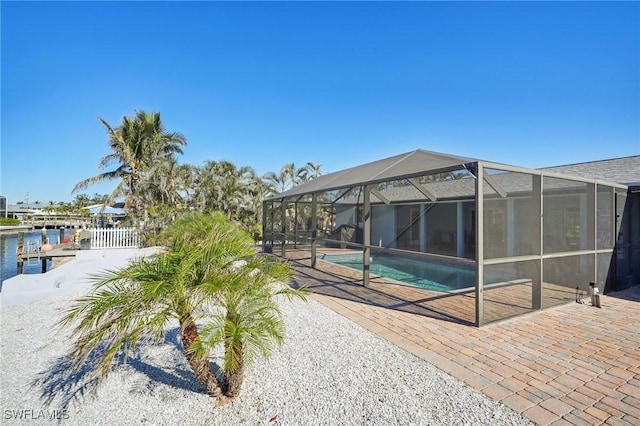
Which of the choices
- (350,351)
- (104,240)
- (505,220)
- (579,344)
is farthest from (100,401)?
(104,240)

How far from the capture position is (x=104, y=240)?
12.6m

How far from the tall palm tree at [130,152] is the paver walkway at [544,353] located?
18389 millimetres

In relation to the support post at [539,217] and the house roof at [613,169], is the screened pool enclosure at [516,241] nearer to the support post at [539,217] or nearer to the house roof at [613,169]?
the support post at [539,217]

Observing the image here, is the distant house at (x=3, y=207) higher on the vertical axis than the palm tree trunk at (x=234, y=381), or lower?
higher

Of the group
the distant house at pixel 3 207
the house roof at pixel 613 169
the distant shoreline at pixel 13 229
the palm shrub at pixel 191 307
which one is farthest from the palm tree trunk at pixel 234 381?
the distant house at pixel 3 207

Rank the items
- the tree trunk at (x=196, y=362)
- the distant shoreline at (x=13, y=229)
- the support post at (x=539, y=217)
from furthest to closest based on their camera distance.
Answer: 1. the distant shoreline at (x=13, y=229)
2. the support post at (x=539, y=217)
3. the tree trunk at (x=196, y=362)

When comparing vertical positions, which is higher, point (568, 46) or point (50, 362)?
point (568, 46)

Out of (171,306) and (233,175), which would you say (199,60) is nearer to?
(233,175)

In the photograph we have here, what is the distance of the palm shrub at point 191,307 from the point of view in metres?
2.32

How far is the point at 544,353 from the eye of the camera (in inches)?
152

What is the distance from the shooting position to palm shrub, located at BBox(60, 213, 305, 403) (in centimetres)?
232

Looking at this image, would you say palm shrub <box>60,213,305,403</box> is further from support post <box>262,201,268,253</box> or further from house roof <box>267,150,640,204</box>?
support post <box>262,201,268,253</box>

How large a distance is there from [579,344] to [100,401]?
5.85m

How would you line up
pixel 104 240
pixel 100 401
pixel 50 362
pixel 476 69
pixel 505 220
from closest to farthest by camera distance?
pixel 100 401
pixel 50 362
pixel 505 220
pixel 476 69
pixel 104 240
